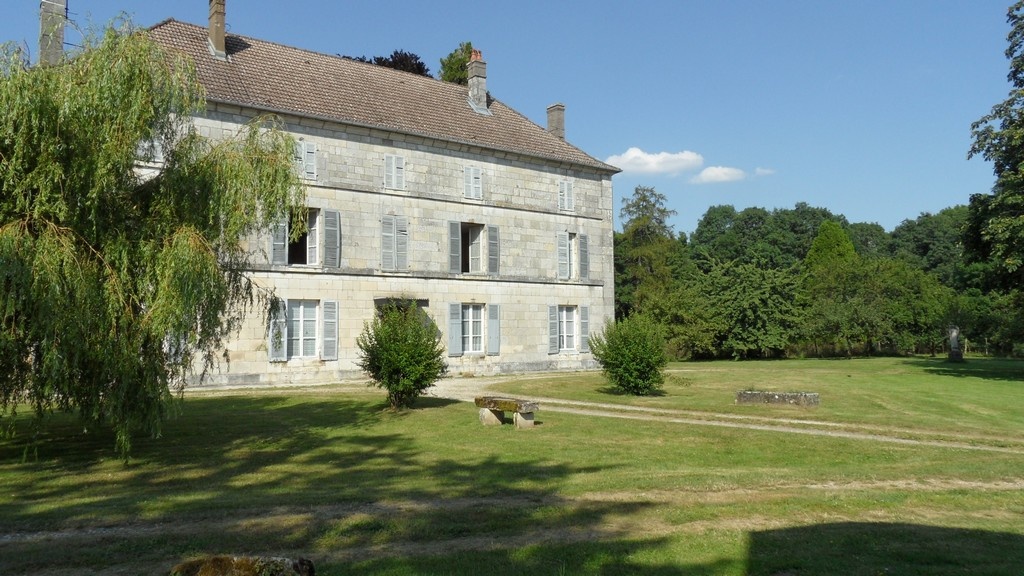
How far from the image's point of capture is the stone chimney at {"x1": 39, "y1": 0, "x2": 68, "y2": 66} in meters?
10.7

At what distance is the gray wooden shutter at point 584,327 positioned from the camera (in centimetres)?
2945

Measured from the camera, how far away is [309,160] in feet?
76.0

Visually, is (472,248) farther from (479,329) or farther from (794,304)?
(794,304)

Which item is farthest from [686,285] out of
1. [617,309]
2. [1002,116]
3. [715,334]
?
[1002,116]

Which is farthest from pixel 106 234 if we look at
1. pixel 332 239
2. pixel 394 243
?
pixel 394 243

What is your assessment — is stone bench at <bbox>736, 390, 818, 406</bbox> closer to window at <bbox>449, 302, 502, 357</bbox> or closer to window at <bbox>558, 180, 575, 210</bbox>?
window at <bbox>449, 302, 502, 357</bbox>

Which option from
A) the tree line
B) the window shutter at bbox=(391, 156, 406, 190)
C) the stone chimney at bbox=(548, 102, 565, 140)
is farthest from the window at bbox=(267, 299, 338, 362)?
the tree line

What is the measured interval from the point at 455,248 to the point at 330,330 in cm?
538

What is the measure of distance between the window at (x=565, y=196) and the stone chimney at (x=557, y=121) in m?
2.98

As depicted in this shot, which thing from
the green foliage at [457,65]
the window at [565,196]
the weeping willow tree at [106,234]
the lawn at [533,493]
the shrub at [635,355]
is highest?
the green foliage at [457,65]

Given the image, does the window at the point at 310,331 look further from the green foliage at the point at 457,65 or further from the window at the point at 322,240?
the green foliage at the point at 457,65

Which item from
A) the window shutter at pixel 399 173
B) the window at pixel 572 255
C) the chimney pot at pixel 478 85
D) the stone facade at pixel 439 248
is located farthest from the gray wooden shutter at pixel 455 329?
the chimney pot at pixel 478 85

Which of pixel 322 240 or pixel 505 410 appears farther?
pixel 322 240

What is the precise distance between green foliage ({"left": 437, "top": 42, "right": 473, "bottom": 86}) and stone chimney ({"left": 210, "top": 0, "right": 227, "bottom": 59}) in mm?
16037
